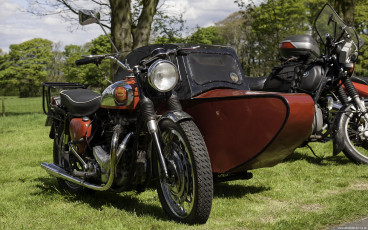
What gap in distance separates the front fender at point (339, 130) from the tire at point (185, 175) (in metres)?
2.85

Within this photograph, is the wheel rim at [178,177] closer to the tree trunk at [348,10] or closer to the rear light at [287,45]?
the rear light at [287,45]

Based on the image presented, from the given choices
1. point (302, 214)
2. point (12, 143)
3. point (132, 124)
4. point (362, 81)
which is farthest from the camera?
point (12, 143)

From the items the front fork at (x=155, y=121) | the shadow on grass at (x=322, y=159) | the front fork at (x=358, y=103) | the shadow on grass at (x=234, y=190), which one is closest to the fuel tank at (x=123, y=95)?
the front fork at (x=155, y=121)

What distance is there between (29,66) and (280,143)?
272 ft

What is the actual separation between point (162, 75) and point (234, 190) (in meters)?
1.93

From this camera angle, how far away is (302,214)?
3.91 m

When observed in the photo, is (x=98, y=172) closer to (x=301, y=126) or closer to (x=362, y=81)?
(x=301, y=126)

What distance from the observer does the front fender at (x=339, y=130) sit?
589cm

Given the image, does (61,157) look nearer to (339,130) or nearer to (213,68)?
(213,68)

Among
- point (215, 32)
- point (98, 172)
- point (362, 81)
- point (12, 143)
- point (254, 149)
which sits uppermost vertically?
point (215, 32)

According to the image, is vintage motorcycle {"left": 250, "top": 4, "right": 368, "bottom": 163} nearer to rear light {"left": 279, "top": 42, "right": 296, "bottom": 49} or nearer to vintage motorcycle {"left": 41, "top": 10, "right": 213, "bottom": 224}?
rear light {"left": 279, "top": 42, "right": 296, "bottom": 49}

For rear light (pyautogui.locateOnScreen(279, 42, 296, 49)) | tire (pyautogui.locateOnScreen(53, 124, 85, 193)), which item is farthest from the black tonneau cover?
rear light (pyautogui.locateOnScreen(279, 42, 296, 49))

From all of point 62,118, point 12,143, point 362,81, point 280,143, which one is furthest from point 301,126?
point 12,143

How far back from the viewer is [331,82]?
246 inches
